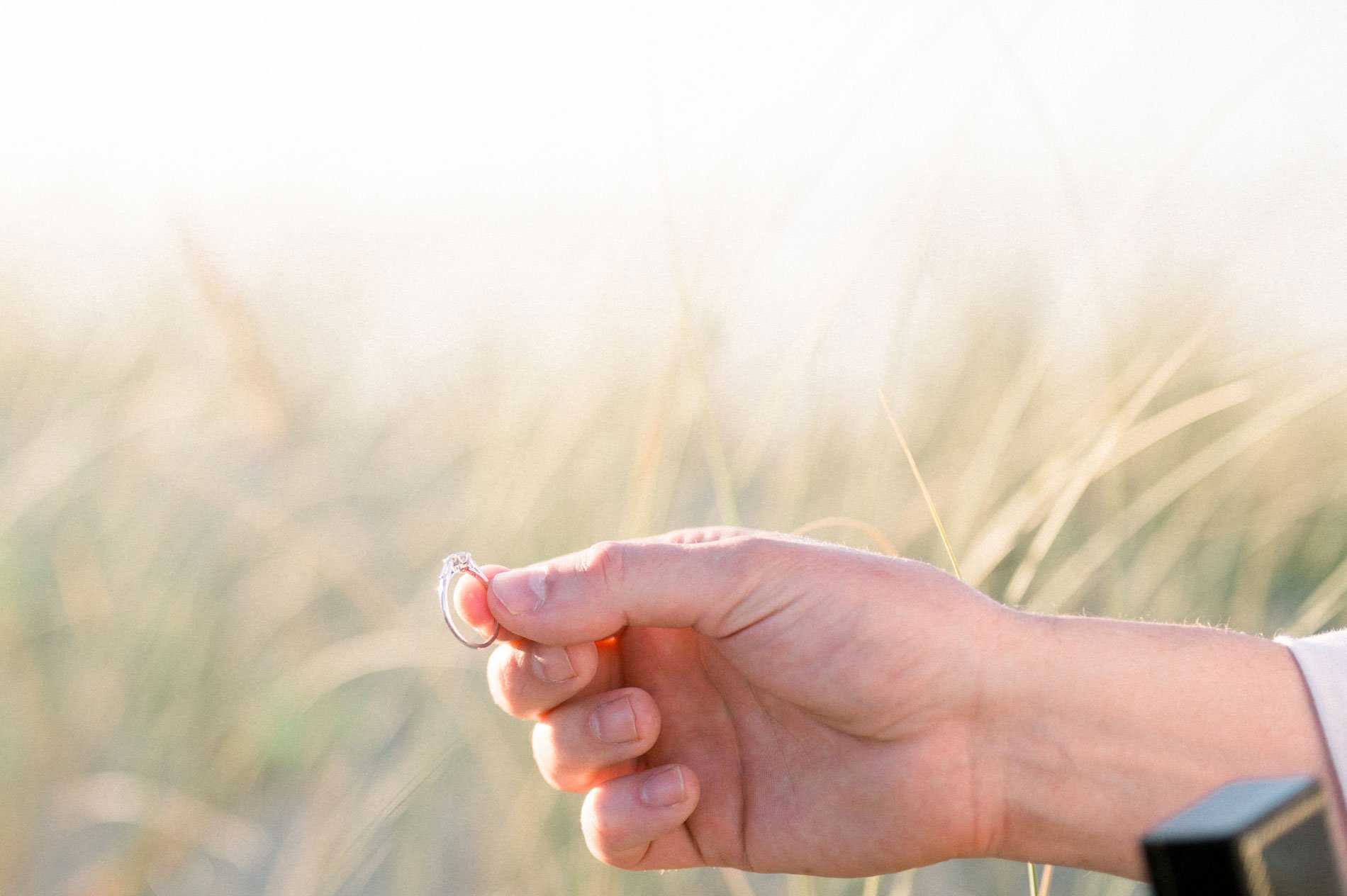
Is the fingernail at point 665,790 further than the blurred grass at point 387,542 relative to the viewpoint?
No

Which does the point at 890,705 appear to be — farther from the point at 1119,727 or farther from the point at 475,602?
the point at 475,602

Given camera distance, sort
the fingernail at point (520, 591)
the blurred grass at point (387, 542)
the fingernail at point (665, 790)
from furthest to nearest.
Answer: the blurred grass at point (387, 542) < the fingernail at point (665, 790) < the fingernail at point (520, 591)

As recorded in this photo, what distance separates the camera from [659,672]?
0.96 meters

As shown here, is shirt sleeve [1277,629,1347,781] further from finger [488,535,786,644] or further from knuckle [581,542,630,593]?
knuckle [581,542,630,593]

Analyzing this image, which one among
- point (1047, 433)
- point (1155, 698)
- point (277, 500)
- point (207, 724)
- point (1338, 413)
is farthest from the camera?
point (1338, 413)

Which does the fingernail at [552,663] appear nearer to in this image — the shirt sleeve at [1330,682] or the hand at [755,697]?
the hand at [755,697]

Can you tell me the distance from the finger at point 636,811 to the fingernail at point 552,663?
120 millimetres

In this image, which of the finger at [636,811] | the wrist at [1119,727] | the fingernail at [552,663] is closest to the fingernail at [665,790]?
the finger at [636,811]

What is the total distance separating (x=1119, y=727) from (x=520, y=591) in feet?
1.45

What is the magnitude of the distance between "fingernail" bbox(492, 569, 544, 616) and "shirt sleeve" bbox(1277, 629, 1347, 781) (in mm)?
540

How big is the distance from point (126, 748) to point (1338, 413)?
2035 mm

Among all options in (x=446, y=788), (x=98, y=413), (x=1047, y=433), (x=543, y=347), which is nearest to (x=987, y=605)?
(x=1047, y=433)

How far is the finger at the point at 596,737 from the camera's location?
2.87 feet

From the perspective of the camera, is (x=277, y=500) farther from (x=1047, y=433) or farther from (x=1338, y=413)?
(x=1338, y=413)
